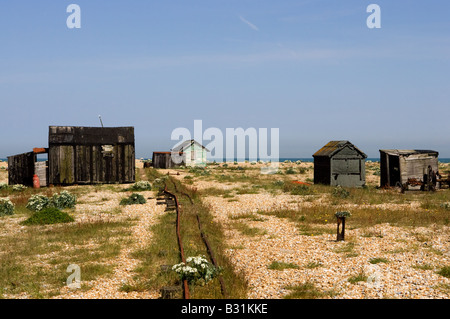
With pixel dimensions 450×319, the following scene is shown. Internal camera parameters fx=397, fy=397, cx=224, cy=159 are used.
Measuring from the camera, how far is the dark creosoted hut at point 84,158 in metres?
30.4

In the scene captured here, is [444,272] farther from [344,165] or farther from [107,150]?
[107,150]

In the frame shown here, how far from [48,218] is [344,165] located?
20500 millimetres

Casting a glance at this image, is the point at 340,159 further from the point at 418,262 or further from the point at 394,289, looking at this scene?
the point at 394,289

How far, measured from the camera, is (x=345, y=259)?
9898 mm

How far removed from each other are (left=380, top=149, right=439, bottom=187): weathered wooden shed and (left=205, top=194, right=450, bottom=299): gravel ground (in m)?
13.4

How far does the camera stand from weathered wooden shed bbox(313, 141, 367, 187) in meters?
28.4

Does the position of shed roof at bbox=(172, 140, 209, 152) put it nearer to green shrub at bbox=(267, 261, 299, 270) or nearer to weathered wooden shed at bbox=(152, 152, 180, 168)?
weathered wooden shed at bbox=(152, 152, 180, 168)

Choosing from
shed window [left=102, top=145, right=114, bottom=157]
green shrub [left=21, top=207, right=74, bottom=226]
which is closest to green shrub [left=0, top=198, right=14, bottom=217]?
green shrub [left=21, top=207, right=74, bottom=226]

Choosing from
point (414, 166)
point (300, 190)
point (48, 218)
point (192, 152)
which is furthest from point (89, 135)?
point (192, 152)

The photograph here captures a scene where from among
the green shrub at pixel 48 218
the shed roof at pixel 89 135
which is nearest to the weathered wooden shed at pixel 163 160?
the shed roof at pixel 89 135

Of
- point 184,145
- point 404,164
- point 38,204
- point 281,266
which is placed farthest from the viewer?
point 184,145

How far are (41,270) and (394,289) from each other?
7.60 m
